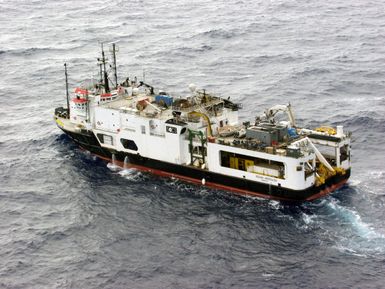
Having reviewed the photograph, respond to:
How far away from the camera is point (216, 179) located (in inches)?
2886

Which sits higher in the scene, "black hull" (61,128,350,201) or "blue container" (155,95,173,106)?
"blue container" (155,95,173,106)

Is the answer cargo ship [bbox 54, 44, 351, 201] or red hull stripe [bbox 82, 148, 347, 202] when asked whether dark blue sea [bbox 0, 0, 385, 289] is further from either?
cargo ship [bbox 54, 44, 351, 201]

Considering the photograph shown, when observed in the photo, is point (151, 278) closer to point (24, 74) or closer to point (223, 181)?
point (223, 181)

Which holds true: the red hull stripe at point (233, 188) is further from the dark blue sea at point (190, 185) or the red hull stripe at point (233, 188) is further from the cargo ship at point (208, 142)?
the dark blue sea at point (190, 185)

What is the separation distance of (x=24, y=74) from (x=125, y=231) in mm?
61164

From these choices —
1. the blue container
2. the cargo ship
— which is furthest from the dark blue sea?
the blue container

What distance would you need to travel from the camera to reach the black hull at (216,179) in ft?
227

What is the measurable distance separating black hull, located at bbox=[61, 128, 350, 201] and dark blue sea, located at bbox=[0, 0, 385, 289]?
1.06m

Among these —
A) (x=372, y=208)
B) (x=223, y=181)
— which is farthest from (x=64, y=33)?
(x=372, y=208)

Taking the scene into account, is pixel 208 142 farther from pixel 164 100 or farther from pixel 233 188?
pixel 164 100

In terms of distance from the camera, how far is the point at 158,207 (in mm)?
68875

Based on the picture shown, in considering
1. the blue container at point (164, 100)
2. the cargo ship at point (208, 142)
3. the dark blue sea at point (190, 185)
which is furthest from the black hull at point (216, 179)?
Answer: the blue container at point (164, 100)

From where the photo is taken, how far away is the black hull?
69062 mm

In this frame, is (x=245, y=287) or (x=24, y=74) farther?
(x=24, y=74)
